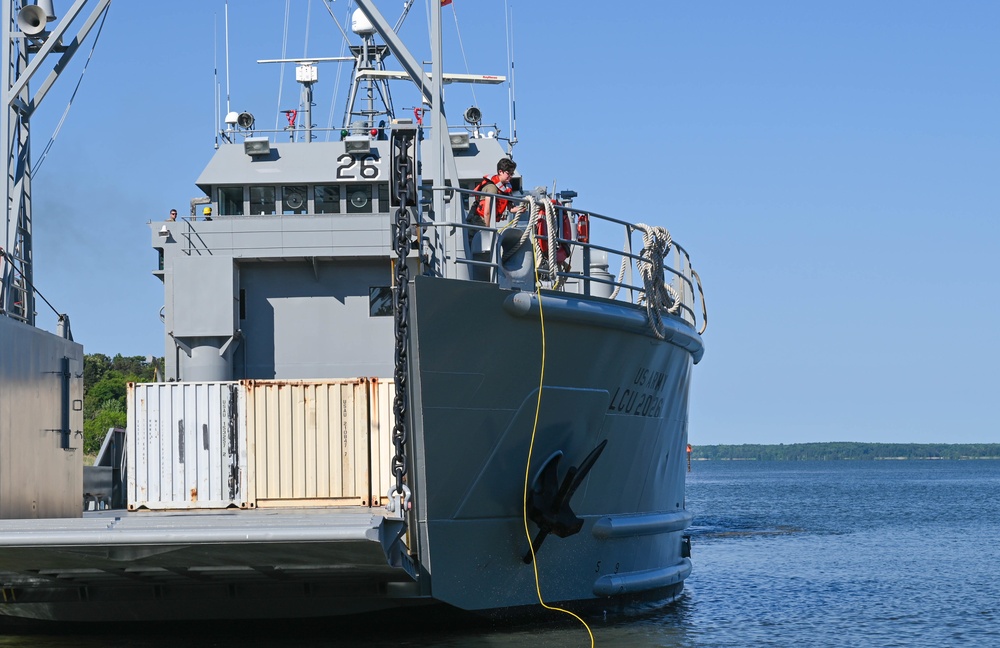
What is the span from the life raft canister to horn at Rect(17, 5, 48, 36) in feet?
18.2

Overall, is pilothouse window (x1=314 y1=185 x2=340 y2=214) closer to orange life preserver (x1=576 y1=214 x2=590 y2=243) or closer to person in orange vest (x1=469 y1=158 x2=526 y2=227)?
orange life preserver (x1=576 y1=214 x2=590 y2=243)

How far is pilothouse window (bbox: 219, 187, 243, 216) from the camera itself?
16.6 meters

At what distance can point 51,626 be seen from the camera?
12.2 metres

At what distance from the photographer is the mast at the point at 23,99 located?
Answer: 40.9ft

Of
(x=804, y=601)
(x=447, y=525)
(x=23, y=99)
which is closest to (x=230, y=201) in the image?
(x=23, y=99)

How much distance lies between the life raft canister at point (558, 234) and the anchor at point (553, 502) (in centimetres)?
176

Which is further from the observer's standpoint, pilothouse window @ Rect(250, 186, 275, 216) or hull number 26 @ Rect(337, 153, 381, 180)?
pilothouse window @ Rect(250, 186, 275, 216)

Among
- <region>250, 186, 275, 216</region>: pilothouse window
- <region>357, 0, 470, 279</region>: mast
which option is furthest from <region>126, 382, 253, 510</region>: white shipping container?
<region>250, 186, 275, 216</region>: pilothouse window

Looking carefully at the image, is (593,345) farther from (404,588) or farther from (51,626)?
(51,626)

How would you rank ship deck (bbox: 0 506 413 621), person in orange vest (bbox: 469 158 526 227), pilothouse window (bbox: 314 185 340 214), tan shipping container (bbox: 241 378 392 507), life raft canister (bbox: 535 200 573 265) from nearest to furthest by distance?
ship deck (bbox: 0 506 413 621)
life raft canister (bbox: 535 200 573 265)
person in orange vest (bbox: 469 158 526 227)
tan shipping container (bbox: 241 378 392 507)
pilothouse window (bbox: 314 185 340 214)

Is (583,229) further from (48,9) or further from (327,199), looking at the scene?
(48,9)

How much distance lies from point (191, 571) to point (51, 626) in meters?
3.71

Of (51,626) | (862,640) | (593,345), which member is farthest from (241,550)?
(862,640)

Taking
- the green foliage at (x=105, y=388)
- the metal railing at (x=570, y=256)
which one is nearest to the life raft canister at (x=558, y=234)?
the metal railing at (x=570, y=256)
